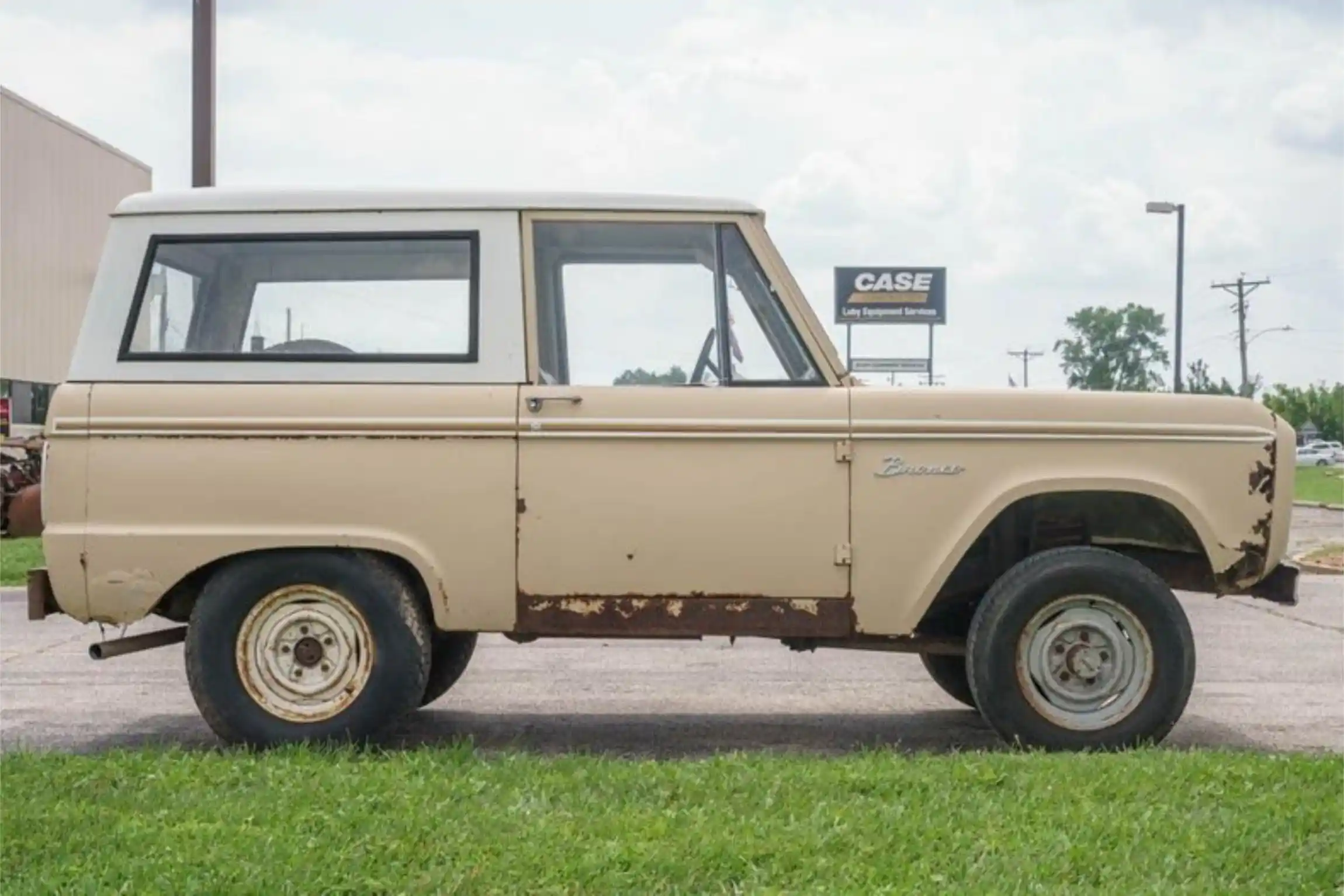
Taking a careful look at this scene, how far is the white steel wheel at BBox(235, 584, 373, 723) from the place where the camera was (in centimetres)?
607

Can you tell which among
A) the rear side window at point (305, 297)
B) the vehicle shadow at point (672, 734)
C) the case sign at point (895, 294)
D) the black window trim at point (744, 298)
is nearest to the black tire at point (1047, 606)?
the vehicle shadow at point (672, 734)

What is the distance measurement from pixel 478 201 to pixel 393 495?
125 cm

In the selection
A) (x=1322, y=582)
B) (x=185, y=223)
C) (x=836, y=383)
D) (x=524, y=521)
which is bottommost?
(x=1322, y=582)

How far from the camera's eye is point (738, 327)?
621cm

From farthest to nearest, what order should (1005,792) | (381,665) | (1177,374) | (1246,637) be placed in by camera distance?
(1177,374), (1246,637), (381,665), (1005,792)

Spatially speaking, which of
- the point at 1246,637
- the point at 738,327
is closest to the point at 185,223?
the point at 738,327

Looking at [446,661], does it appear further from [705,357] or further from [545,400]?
[705,357]

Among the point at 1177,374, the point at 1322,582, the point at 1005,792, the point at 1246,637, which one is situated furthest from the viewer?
the point at 1177,374

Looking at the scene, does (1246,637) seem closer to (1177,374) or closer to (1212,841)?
(1212,841)

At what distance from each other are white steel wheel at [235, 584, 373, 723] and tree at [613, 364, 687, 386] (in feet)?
4.63

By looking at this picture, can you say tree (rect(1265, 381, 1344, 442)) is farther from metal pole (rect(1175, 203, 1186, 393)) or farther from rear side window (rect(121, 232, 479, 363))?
rear side window (rect(121, 232, 479, 363))

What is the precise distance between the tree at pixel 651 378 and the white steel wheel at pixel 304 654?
4.63 ft

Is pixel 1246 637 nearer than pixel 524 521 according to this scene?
No

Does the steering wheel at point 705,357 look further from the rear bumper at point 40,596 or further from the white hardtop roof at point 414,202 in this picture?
the rear bumper at point 40,596
